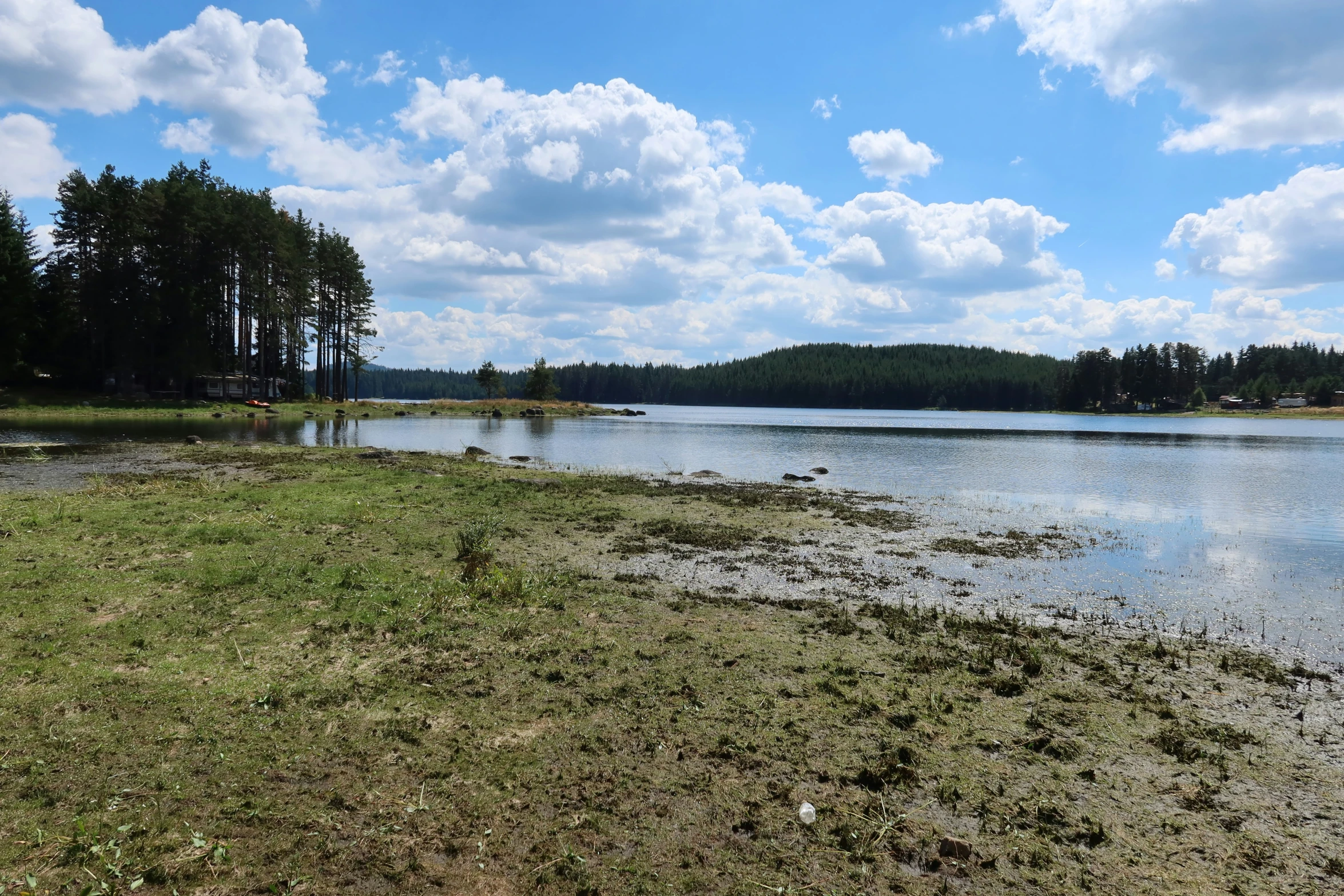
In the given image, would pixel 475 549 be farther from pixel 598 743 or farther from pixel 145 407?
pixel 145 407

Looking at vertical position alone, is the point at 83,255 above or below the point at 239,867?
above

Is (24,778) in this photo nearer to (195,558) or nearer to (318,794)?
(318,794)

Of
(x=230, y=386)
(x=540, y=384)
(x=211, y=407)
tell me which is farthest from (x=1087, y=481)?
(x=540, y=384)

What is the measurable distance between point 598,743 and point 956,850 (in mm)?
3568

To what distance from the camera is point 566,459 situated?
45188mm

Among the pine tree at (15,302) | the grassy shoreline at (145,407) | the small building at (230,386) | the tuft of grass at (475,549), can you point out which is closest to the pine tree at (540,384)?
the grassy shoreline at (145,407)

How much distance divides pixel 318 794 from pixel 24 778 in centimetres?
250

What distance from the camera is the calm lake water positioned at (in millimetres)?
15195

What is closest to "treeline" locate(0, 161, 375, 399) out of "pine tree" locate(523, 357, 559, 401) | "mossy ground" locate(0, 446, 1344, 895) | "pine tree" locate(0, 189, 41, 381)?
"pine tree" locate(0, 189, 41, 381)

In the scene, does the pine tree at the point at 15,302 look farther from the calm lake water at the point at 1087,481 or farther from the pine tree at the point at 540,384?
the pine tree at the point at 540,384

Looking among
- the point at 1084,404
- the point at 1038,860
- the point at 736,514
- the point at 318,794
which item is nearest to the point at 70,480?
the point at 736,514

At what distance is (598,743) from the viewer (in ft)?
23.7

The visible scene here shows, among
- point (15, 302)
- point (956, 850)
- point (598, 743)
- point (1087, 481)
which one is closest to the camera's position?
point (956, 850)

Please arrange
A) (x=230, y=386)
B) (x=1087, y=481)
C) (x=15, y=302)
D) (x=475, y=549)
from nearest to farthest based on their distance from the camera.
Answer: (x=475, y=549), (x=1087, y=481), (x=15, y=302), (x=230, y=386)
